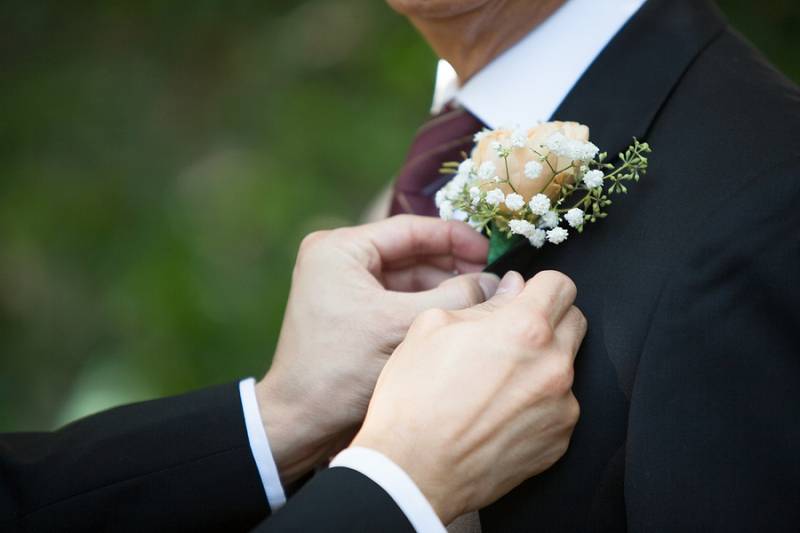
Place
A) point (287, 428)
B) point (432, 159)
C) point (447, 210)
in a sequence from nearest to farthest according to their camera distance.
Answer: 1. point (447, 210)
2. point (287, 428)
3. point (432, 159)

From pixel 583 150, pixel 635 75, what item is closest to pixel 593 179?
pixel 583 150

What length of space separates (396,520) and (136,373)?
2184mm

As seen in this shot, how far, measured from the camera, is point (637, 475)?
0.99 metres

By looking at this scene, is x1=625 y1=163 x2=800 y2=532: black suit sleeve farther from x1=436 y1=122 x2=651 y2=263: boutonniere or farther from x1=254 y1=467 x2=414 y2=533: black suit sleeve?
x1=254 y1=467 x2=414 y2=533: black suit sleeve

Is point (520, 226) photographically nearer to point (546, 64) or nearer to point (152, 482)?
point (546, 64)

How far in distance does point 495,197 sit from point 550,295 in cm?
13

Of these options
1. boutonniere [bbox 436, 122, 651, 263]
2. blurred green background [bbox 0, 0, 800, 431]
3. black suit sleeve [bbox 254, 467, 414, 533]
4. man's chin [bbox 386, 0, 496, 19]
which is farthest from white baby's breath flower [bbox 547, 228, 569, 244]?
blurred green background [bbox 0, 0, 800, 431]

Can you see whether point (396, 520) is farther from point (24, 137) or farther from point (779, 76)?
point (24, 137)

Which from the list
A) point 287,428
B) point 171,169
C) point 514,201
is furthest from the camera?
point 171,169

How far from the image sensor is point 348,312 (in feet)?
3.81

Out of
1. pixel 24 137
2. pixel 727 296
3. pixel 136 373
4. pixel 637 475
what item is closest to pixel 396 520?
pixel 637 475

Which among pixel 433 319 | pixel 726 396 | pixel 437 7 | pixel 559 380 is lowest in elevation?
pixel 726 396

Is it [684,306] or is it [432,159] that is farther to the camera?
[432,159]

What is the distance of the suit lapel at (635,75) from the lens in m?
1.16
